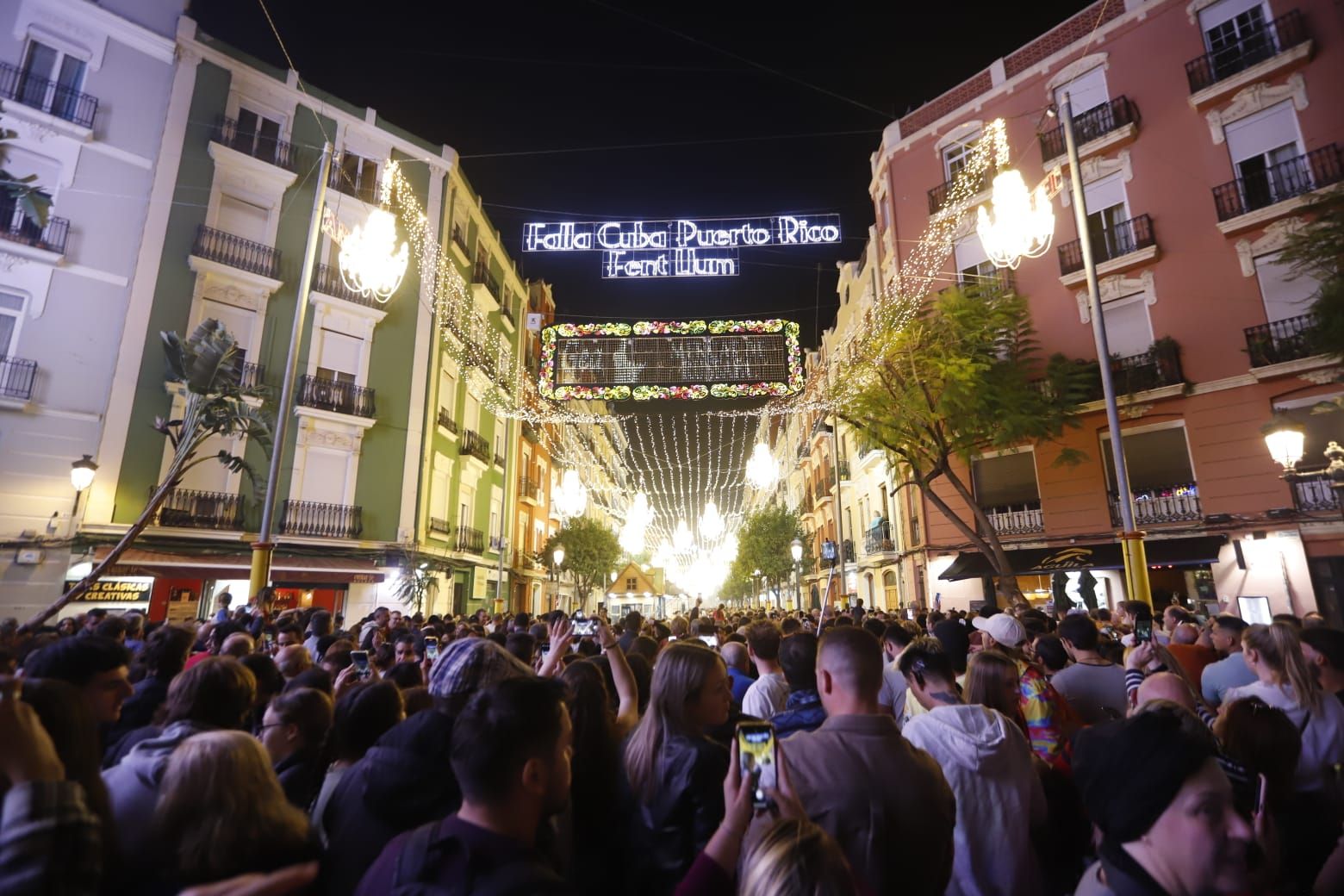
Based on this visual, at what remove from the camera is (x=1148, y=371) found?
58.7 ft

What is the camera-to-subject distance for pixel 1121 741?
6.38ft

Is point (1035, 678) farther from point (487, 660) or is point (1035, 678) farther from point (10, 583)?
point (10, 583)

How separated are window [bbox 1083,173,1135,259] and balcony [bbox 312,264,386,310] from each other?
2142 cm

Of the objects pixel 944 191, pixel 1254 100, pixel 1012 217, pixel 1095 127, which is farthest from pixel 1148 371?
pixel 1012 217

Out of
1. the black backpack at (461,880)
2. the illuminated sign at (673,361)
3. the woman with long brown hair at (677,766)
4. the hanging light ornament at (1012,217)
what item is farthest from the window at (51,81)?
the black backpack at (461,880)

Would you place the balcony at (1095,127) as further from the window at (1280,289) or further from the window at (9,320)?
the window at (9,320)

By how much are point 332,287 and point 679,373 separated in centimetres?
1261

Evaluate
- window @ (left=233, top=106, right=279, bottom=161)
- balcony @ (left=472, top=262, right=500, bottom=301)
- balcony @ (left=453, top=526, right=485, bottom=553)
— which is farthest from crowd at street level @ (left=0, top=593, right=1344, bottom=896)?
balcony @ (left=472, top=262, right=500, bottom=301)

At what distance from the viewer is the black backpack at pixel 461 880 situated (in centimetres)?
163

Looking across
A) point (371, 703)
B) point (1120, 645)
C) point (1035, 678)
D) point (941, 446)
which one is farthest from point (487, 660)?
point (941, 446)

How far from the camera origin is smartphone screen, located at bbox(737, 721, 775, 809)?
179 cm

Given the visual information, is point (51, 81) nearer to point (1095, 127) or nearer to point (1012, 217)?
point (1012, 217)

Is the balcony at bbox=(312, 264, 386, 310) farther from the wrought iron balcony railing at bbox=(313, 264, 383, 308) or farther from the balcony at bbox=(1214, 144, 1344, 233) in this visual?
the balcony at bbox=(1214, 144, 1344, 233)

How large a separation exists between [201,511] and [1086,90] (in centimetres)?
2720
